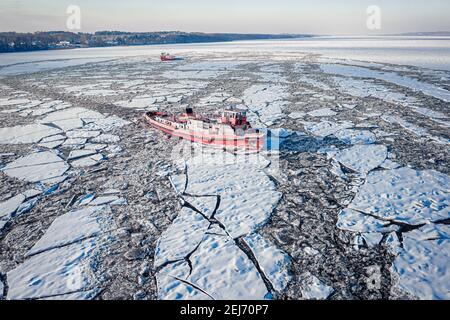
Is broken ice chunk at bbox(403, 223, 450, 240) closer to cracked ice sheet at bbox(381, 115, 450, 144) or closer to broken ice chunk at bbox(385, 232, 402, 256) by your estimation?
broken ice chunk at bbox(385, 232, 402, 256)

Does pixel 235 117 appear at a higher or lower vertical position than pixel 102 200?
higher

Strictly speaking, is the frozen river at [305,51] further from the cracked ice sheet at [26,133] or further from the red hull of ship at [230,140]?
the red hull of ship at [230,140]

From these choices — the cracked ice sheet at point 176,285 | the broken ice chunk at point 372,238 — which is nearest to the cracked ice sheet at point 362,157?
the broken ice chunk at point 372,238

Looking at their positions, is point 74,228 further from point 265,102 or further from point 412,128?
point 265,102

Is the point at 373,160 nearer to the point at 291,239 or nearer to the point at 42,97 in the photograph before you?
the point at 291,239

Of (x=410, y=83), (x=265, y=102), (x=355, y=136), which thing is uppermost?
(x=410, y=83)

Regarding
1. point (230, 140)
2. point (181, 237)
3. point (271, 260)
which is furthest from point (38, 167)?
point (271, 260)
